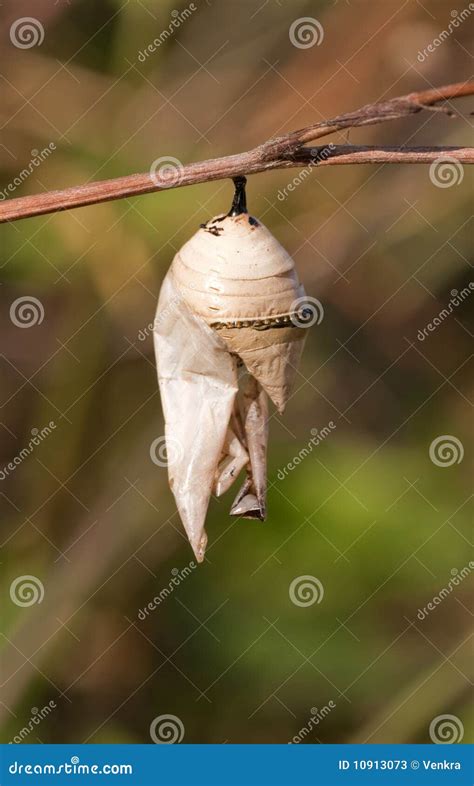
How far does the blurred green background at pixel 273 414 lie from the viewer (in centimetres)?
373

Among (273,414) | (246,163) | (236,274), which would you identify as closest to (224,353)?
(236,274)

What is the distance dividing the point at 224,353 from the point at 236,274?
18cm

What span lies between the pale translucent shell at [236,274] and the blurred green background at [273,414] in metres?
1.30

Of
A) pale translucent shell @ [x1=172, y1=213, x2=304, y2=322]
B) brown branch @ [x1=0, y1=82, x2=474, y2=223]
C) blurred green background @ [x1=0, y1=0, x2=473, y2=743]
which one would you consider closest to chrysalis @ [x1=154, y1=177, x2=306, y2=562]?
pale translucent shell @ [x1=172, y1=213, x2=304, y2=322]

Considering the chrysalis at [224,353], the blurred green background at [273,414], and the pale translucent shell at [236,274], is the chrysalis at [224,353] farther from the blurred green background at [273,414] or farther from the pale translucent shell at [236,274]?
the blurred green background at [273,414]

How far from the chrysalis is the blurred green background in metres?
1.27

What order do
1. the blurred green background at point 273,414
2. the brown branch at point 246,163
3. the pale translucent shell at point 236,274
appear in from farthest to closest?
1. the blurred green background at point 273,414
2. the pale translucent shell at point 236,274
3. the brown branch at point 246,163

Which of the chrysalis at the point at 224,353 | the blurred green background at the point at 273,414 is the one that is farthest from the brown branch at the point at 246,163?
the blurred green background at the point at 273,414

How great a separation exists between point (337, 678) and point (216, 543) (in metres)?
0.65

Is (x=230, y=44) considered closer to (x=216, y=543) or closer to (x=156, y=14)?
(x=156, y=14)

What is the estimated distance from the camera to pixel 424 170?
12.2ft

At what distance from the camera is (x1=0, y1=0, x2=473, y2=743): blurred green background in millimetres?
3727

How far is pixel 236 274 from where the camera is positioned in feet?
7.55

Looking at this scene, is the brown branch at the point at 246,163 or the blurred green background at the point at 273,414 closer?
the brown branch at the point at 246,163
